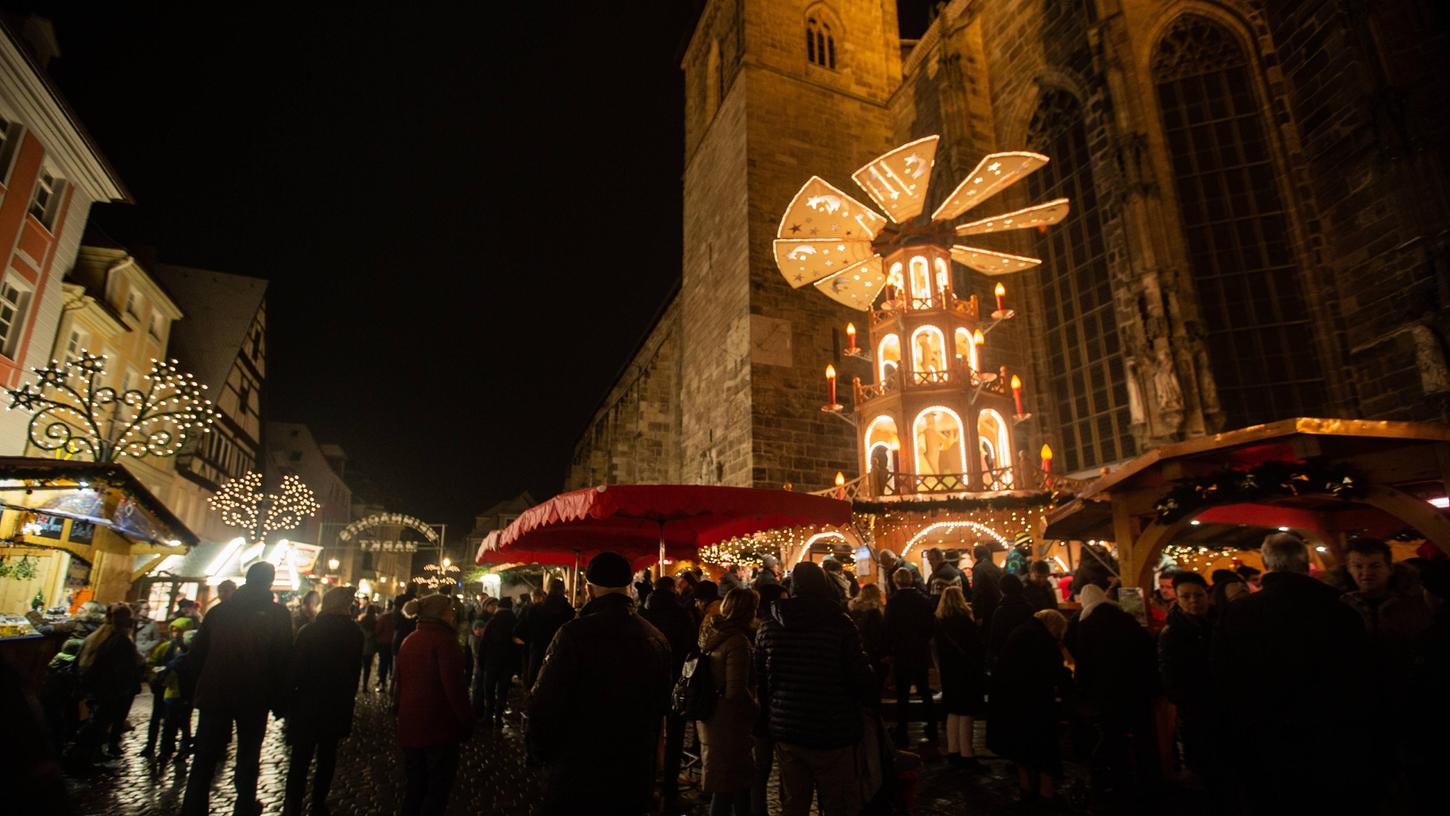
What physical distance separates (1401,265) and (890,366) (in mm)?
8105

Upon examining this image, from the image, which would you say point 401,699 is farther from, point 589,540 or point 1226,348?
point 1226,348

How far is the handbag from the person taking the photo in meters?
3.84

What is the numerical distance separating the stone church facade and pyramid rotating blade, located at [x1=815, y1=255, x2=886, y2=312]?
2413 mm

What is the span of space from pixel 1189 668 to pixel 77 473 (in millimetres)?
10276

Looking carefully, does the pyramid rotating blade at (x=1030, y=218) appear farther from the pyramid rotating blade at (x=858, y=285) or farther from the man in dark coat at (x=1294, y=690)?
the man in dark coat at (x=1294, y=690)

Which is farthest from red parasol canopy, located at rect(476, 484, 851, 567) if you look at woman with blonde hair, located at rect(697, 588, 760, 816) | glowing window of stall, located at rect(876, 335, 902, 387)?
glowing window of stall, located at rect(876, 335, 902, 387)

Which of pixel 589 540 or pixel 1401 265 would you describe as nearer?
pixel 589 540

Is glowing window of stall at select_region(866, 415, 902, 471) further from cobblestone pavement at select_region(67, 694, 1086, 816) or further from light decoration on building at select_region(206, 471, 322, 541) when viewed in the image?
light decoration on building at select_region(206, 471, 322, 541)

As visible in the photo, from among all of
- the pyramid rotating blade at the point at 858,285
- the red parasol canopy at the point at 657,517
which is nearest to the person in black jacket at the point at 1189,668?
the red parasol canopy at the point at 657,517

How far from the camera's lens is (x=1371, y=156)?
440 inches

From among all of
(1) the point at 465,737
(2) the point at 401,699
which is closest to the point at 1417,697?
(1) the point at 465,737

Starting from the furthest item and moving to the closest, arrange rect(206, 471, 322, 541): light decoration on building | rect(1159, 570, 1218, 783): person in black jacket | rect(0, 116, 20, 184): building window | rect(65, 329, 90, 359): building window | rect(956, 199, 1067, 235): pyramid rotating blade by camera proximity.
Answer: rect(206, 471, 322, 541): light decoration on building, rect(65, 329, 90, 359): building window, rect(0, 116, 20, 184): building window, rect(956, 199, 1067, 235): pyramid rotating blade, rect(1159, 570, 1218, 783): person in black jacket

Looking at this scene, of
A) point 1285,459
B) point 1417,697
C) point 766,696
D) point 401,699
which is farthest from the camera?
point 1285,459

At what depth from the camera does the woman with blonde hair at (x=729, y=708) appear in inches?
155
